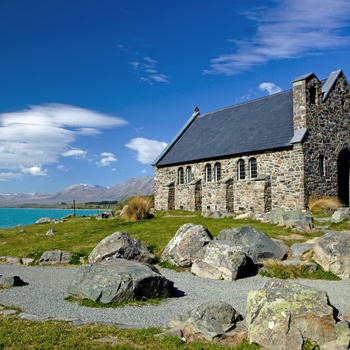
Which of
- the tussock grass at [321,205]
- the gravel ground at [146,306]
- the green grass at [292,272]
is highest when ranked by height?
the tussock grass at [321,205]

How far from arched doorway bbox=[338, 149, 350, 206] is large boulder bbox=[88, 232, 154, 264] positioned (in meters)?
24.3

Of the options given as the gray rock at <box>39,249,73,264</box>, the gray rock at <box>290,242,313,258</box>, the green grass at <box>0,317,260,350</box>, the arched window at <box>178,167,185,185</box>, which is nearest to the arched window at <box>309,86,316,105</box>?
the arched window at <box>178,167,185,185</box>

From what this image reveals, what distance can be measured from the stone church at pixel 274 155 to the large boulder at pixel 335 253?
1522 centimetres

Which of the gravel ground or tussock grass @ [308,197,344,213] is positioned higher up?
tussock grass @ [308,197,344,213]

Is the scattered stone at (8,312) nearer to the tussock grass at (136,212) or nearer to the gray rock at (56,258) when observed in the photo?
the gray rock at (56,258)

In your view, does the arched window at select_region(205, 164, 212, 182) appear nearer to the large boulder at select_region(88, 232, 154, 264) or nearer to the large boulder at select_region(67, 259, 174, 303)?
the large boulder at select_region(88, 232, 154, 264)

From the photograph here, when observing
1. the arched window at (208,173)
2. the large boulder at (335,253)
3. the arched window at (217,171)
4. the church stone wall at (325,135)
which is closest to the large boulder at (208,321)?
the large boulder at (335,253)

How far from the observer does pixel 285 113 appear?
3269cm

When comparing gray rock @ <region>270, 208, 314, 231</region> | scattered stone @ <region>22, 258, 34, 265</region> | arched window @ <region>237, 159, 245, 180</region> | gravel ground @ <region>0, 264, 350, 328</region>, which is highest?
arched window @ <region>237, 159, 245, 180</region>

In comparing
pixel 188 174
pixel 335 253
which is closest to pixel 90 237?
pixel 335 253

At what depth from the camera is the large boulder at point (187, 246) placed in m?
14.9

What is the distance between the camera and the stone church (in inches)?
1156

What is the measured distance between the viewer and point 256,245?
48.5 feet

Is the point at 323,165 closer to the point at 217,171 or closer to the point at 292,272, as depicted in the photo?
the point at 217,171
